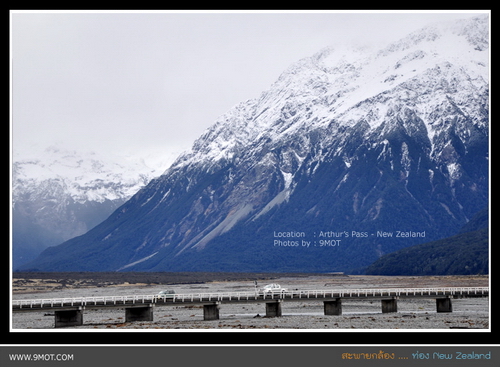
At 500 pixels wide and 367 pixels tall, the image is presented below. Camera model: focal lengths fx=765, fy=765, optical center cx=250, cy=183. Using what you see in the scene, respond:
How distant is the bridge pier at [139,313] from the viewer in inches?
3167

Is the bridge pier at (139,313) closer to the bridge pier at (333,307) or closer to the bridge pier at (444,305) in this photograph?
the bridge pier at (333,307)

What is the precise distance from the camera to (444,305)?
93.4 metres

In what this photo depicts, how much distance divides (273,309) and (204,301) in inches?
345

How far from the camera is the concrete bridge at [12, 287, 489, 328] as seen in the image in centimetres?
7656

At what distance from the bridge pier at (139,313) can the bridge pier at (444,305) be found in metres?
35.9

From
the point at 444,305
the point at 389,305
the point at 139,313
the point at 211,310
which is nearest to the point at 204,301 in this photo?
the point at 211,310

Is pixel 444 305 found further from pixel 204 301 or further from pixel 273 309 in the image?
pixel 204 301

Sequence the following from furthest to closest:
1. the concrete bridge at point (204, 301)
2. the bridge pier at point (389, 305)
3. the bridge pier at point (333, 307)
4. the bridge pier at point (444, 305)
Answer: the bridge pier at point (444, 305)
the bridge pier at point (389, 305)
the bridge pier at point (333, 307)
the concrete bridge at point (204, 301)

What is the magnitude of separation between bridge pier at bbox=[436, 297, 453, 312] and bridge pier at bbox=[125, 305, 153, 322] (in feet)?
118

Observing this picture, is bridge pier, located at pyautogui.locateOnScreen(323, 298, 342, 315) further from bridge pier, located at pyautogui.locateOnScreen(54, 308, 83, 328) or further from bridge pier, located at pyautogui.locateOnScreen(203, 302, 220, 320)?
bridge pier, located at pyautogui.locateOnScreen(54, 308, 83, 328)

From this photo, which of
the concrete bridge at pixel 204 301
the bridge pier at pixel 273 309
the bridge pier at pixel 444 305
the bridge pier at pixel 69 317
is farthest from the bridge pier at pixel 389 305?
the bridge pier at pixel 69 317

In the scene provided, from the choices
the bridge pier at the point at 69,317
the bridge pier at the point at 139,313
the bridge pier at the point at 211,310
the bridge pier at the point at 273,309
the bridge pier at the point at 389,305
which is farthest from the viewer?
the bridge pier at the point at 389,305

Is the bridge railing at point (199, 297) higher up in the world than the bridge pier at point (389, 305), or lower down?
higher up
